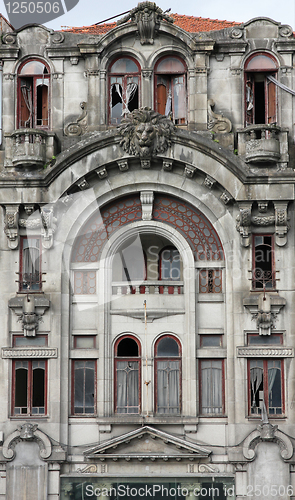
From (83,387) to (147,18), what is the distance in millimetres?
13219

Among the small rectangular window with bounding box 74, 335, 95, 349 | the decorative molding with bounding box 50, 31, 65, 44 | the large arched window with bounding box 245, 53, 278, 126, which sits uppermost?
the decorative molding with bounding box 50, 31, 65, 44

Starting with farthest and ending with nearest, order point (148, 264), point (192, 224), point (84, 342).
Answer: point (148, 264) → point (192, 224) → point (84, 342)

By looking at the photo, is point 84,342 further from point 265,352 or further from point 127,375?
point 265,352

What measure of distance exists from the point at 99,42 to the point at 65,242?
7225 mm

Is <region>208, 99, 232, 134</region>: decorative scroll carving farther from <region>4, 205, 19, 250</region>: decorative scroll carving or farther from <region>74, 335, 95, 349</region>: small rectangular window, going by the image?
<region>74, 335, 95, 349</region>: small rectangular window

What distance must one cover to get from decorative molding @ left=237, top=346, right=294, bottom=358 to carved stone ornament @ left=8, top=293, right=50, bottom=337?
689 cm

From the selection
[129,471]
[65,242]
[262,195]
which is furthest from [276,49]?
[129,471]

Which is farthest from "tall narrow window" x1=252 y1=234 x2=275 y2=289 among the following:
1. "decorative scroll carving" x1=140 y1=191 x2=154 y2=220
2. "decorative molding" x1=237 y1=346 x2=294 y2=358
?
"decorative scroll carving" x1=140 y1=191 x2=154 y2=220

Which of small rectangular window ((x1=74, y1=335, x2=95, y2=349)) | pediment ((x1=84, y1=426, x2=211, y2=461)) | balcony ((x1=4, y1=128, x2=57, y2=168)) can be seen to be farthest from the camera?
small rectangular window ((x1=74, y1=335, x2=95, y2=349))

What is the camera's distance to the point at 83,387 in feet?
96.9

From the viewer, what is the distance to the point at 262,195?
2917 centimetres

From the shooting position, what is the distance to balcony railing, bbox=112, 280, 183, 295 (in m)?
29.9

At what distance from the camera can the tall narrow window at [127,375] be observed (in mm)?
29516

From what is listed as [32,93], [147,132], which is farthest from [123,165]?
[32,93]
